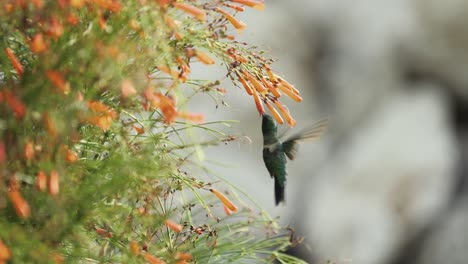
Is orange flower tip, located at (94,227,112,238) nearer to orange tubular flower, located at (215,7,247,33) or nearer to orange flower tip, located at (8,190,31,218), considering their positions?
orange flower tip, located at (8,190,31,218)

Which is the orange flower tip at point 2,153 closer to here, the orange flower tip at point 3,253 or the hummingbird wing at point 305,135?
the orange flower tip at point 3,253

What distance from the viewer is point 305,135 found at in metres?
1.36

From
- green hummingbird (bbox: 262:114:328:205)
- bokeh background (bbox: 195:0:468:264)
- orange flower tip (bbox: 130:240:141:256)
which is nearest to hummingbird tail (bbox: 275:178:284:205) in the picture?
green hummingbird (bbox: 262:114:328:205)

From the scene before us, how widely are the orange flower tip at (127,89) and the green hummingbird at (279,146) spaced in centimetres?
46

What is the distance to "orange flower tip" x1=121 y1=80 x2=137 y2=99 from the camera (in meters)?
0.92

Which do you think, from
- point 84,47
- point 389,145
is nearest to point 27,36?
A: point 84,47

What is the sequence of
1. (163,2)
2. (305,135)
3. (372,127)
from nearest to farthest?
(163,2)
(305,135)
(372,127)

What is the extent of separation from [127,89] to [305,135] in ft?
1.60

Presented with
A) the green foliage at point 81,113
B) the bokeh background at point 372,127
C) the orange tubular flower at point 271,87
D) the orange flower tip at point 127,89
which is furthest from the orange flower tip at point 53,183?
the bokeh background at point 372,127

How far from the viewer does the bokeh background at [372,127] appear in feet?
15.9

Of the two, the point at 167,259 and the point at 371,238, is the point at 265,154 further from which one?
the point at 371,238

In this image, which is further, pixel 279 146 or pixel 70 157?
pixel 279 146

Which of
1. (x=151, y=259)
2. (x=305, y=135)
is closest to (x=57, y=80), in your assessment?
(x=151, y=259)

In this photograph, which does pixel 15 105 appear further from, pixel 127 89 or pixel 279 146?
A: pixel 279 146
